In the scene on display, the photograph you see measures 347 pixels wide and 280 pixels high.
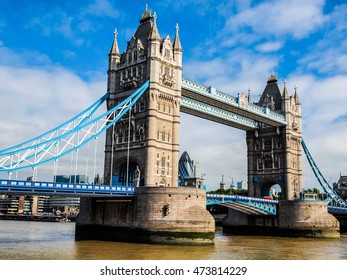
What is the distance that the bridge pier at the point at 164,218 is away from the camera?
3312cm

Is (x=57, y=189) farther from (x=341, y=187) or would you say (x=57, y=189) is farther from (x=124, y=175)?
(x=341, y=187)

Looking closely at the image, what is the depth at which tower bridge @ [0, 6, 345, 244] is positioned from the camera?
110ft

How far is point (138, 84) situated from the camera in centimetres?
4244

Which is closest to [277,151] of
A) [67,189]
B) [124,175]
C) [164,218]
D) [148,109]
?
[124,175]

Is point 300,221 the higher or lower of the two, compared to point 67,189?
lower

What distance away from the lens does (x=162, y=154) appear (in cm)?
4162

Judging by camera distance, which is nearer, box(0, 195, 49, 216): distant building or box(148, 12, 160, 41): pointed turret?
box(148, 12, 160, 41): pointed turret

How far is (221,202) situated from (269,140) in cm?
2040

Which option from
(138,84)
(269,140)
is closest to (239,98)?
(269,140)

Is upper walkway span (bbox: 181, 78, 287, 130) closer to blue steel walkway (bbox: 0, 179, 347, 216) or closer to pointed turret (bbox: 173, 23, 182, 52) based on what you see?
pointed turret (bbox: 173, 23, 182, 52)

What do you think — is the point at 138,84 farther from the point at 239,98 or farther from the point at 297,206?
the point at 297,206

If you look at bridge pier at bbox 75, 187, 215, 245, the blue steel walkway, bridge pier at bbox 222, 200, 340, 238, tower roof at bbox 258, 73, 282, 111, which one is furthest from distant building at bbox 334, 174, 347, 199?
bridge pier at bbox 75, 187, 215, 245

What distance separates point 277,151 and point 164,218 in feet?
103

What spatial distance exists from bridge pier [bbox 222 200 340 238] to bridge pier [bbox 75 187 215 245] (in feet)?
60.9
